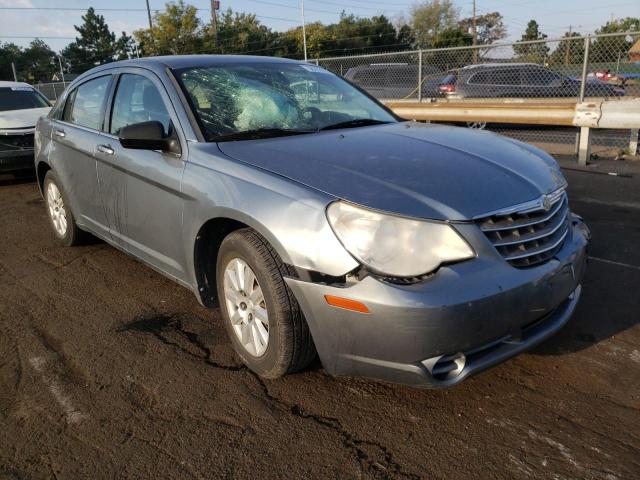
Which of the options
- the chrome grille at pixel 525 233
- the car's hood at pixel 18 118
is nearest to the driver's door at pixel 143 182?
the chrome grille at pixel 525 233

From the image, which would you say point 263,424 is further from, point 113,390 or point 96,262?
point 96,262

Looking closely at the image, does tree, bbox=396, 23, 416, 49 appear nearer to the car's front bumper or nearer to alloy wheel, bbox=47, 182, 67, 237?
alloy wheel, bbox=47, 182, 67, 237

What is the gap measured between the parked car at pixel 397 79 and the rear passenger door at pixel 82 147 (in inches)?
335

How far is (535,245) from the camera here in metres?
2.60

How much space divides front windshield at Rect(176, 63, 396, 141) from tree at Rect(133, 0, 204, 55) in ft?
147

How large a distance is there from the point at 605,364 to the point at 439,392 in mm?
948

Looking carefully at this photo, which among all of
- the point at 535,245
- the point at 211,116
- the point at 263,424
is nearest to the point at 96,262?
the point at 211,116

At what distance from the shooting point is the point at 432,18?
6412 centimetres

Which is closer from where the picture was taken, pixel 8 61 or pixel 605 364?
pixel 605 364

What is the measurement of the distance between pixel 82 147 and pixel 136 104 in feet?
2.73

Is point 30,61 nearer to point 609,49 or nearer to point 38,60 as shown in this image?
point 38,60

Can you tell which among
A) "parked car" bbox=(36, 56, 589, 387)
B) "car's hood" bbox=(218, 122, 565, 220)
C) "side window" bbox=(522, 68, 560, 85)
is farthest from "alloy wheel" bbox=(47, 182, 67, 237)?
"side window" bbox=(522, 68, 560, 85)

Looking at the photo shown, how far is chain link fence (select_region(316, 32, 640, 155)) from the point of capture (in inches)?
394

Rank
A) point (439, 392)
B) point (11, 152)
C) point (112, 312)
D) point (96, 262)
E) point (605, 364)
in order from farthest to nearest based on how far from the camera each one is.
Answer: point (11, 152), point (96, 262), point (112, 312), point (605, 364), point (439, 392)
